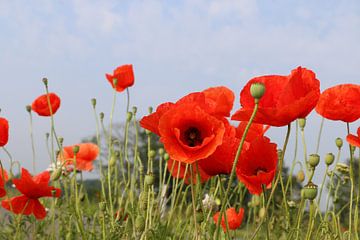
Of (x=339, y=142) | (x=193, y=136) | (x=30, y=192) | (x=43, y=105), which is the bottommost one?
(x=30, y=192)

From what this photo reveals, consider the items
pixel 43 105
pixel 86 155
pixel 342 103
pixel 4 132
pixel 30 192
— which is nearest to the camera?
pixel 342 103

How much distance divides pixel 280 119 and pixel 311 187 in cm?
19

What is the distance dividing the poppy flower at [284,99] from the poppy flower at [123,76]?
1753 millimetres

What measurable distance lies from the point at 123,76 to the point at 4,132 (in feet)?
3.23

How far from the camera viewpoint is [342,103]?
158 cm

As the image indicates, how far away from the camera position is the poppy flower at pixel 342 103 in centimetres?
156

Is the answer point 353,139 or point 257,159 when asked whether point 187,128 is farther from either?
point 353,139

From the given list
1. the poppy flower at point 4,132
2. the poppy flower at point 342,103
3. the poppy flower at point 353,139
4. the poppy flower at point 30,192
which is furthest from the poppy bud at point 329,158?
the poppy flower at point 4,132

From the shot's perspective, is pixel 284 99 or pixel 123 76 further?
pixel 123 76

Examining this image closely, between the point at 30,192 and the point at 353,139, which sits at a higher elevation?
the point at 353,139

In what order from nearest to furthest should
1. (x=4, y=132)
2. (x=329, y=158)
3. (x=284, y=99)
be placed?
(x=284, y=99), (x=329, y=158), (x=4, y=132)

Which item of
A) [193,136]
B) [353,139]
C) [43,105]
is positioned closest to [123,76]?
[43,105]

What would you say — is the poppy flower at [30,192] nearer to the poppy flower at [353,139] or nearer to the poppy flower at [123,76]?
the poppy flower at [123,76]

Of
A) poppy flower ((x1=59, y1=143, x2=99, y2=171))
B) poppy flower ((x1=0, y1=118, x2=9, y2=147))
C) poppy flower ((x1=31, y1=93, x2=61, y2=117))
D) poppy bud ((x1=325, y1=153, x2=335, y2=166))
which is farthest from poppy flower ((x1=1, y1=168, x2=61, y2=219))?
poppy bud ((x1=325, y1=153, x2=335, y2=166))
